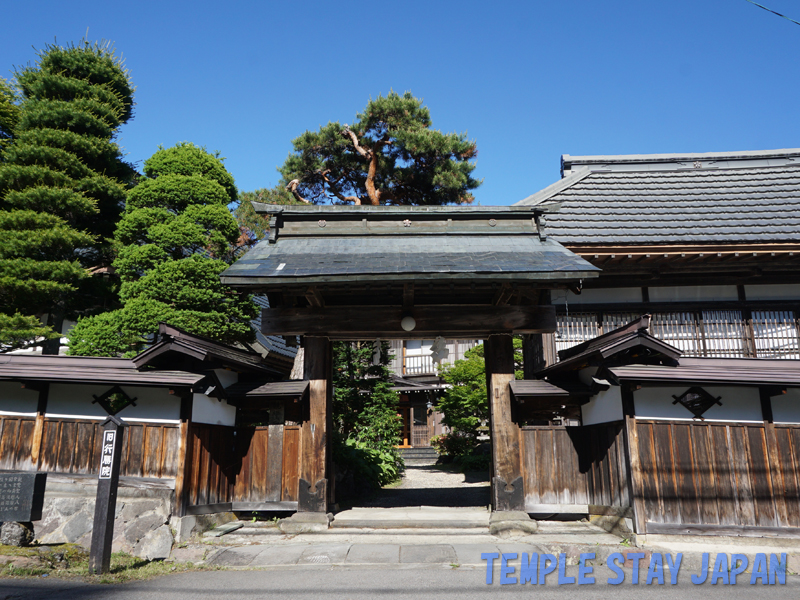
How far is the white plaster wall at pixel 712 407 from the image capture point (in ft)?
28.8

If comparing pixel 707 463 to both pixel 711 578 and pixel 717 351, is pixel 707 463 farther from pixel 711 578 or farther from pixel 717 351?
pixel 717 351

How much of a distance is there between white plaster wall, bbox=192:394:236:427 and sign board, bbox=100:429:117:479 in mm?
1932

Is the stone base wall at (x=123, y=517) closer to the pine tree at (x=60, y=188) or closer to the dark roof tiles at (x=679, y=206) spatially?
the pine tree at (x=60, y=188)

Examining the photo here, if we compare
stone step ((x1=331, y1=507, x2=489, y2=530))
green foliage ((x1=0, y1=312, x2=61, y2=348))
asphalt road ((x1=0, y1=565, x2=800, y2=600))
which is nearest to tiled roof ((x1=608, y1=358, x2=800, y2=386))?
asphalt road ((x1=0, y1=565, x2=800, y2=600))

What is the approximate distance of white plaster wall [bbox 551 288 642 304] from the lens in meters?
12.0

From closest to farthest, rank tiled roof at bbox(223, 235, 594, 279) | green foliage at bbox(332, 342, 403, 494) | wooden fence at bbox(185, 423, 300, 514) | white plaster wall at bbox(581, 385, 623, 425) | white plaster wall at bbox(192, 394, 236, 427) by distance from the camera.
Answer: white plaster wall at bbox(581, 385, 623, 425) < tiled roof at bbox(223, 235, 594, 279) < white plaster wall at bbox(192, 394, 236, 427) < wooden fence at bbox(185, 423, 300, 514) < green foliage at bbox(332, 342, 403, 494)

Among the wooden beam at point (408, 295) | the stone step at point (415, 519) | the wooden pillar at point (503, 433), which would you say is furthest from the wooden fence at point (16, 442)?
the wooden pillar at point (503, 433)

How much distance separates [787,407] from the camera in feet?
29.1

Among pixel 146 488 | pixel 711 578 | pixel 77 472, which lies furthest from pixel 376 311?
pixel 711 578

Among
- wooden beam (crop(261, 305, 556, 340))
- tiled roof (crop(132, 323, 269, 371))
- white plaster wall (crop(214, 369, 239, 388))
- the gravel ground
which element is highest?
wooden beam (crop(261, 305, 556, 340))

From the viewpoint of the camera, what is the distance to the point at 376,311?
10289 mm

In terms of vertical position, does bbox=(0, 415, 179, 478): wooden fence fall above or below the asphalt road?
above

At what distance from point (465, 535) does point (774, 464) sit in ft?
16.3

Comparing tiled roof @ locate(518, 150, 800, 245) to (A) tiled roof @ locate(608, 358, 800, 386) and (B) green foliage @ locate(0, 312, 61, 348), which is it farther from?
(B) green foliage @ locate(0, 312, 61, 348)
